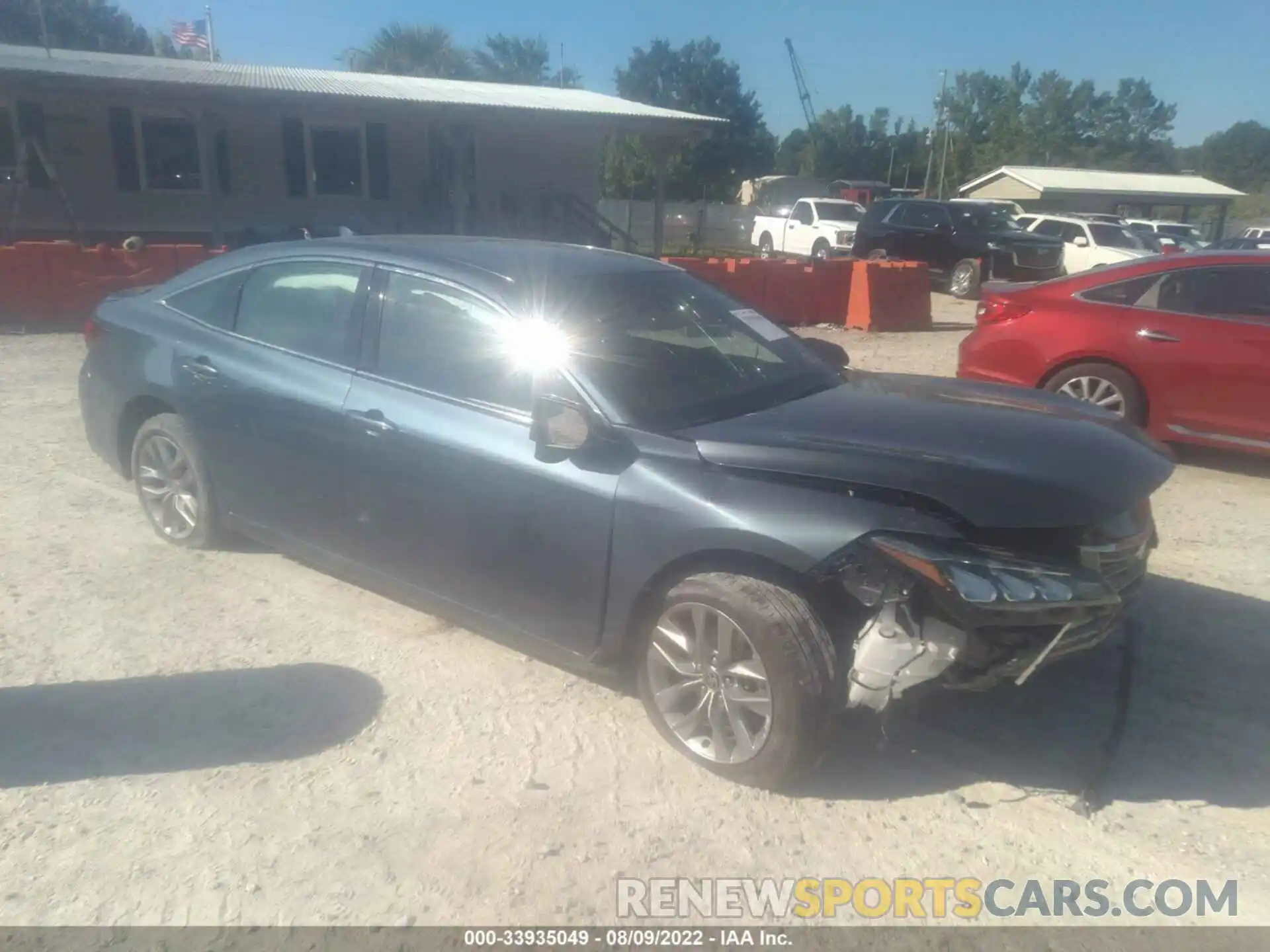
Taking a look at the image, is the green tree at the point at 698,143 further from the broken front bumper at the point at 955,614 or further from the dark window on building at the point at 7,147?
the broken front bumper at the point at 955,614

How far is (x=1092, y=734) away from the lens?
11.7 feet

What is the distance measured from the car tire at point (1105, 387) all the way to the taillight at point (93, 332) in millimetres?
5895

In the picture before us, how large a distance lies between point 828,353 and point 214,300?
296cm

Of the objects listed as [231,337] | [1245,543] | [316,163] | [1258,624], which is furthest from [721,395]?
[316,163]

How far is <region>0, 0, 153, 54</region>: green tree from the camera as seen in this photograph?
2203 inches

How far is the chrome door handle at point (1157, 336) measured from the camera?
6.72m

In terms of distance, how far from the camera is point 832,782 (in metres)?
3.27

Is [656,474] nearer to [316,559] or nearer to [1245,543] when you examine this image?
[316,559]

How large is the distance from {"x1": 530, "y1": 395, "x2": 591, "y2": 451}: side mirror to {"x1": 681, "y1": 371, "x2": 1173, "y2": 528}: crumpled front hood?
39 cm

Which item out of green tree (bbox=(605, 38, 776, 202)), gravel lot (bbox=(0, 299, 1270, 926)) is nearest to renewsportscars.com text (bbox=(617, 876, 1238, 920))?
gravel lot (bbox=(0, 299, 1270, 926))

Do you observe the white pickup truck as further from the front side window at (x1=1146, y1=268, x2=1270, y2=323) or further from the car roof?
the car roof

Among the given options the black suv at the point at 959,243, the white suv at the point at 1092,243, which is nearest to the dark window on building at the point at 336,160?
the black suv at the point at 959,243

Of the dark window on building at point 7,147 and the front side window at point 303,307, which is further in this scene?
the dark window on building at point 7,147

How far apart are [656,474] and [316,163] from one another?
63.3 ft
